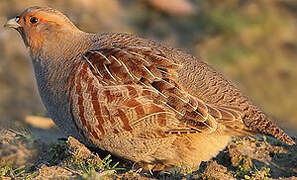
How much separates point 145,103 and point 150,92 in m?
0.11

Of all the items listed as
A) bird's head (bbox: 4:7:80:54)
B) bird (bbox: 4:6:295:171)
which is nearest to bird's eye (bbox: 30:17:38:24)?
bird's head (bbox: 4:7:80:54)

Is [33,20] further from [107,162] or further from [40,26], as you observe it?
[107,162]

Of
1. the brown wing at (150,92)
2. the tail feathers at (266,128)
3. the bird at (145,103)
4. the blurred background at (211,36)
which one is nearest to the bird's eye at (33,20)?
the bird at (145,103)

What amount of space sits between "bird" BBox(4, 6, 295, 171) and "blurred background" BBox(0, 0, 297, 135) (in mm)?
4340

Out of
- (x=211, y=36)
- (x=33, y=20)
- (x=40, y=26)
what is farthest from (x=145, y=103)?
(x=211, y=36)

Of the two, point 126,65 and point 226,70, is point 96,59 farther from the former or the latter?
point 226,70

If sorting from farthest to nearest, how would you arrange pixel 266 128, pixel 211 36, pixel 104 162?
pixel 211 36 → pixel 266 128 → pixel 104 162

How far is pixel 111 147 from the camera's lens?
156 inches

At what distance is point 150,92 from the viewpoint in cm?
380

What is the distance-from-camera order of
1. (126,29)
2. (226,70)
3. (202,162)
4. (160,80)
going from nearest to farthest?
(160,80) → (202,162) → (226,70) → (126,29)

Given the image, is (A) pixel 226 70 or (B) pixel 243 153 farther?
(A) pixel 226 70

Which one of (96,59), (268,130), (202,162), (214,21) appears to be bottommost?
(202,162)

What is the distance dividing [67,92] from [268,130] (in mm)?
1920

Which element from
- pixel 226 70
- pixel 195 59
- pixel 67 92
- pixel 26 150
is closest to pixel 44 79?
pixel 67 92
